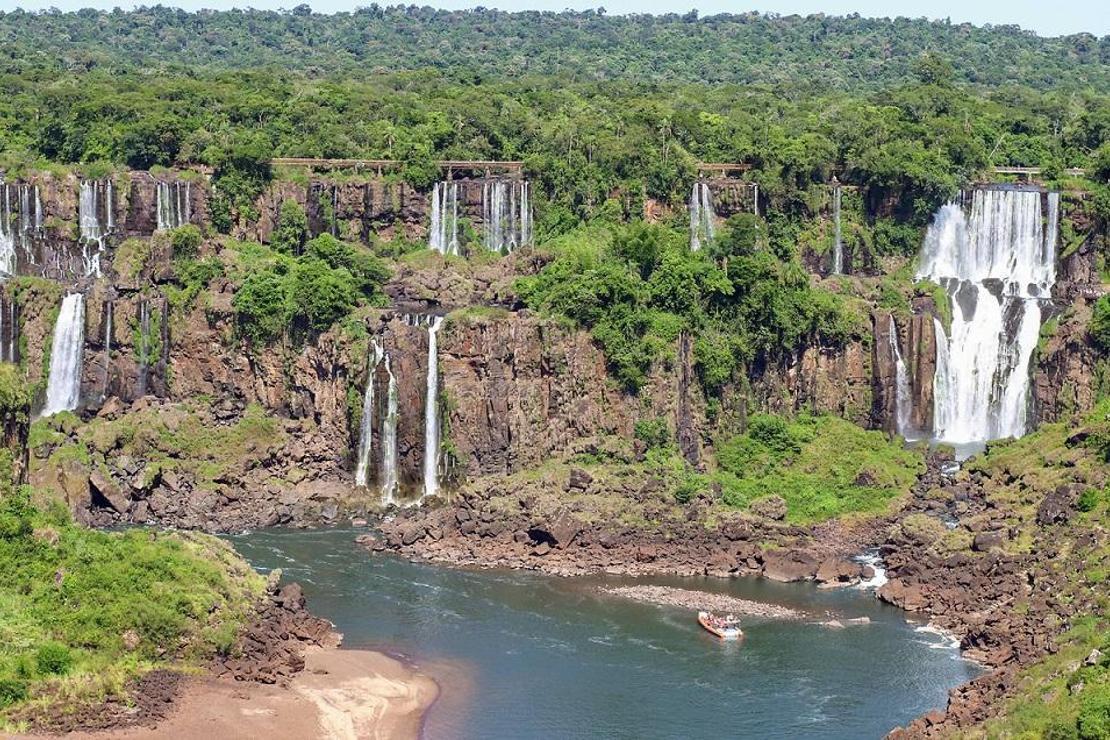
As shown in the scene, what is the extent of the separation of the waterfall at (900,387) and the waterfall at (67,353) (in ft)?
106

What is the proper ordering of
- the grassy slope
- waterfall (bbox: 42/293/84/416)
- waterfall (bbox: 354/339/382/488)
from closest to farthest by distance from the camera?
the grassy slope
waterfall (bbox: 354/339/382/488)
waterfall (bbox: 42/293/84/416)

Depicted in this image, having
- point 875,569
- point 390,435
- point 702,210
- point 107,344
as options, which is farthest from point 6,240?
point 875,569

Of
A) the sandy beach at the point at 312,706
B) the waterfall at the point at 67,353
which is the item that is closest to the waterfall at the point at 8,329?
the waterfall at the point at 67,353

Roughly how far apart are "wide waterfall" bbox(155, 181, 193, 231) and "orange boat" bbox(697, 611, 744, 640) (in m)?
32.9

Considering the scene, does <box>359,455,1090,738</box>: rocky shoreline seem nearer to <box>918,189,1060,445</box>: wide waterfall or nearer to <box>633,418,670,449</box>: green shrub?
<box>633,418,670,449</box>: green shrub

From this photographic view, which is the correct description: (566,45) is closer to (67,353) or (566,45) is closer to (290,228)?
(290,228)

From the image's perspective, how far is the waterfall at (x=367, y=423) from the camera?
3177 inches

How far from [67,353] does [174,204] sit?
893cm

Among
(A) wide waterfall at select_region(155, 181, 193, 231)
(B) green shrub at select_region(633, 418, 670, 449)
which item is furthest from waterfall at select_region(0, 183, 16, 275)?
(B) green shrub at select_region(633, 418, 670, 449)

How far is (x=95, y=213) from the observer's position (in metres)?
87.9

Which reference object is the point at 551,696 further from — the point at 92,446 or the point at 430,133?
the point at 430,133

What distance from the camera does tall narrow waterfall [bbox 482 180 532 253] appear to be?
297ft

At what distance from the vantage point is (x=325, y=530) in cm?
7719

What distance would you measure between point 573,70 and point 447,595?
82591 mm
